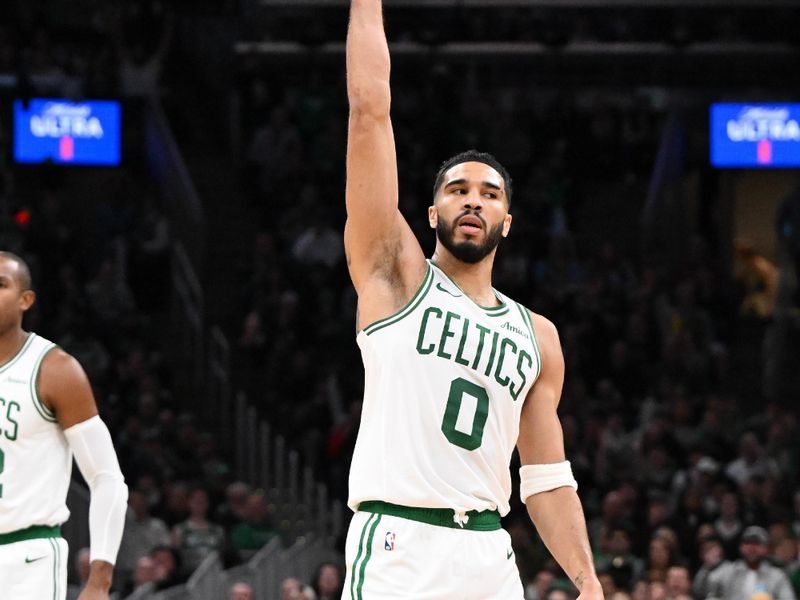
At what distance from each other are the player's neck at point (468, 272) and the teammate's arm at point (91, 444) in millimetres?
2125

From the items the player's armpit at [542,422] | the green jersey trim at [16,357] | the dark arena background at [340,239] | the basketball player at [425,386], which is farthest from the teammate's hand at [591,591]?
the dark arena background at [340,239]

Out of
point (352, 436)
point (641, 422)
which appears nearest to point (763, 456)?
point (641, 422)

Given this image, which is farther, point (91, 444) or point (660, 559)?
point (660, 559)

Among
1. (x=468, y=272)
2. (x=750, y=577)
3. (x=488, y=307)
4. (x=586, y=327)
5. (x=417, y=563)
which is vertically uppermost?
(x=586, y=327)

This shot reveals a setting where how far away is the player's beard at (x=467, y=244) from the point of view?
600 centimetres

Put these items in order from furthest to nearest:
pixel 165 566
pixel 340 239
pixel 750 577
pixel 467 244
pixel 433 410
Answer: pixel 340 239 < pixel 750 577 < pixel 165 566 < pixel 467 244 < pixel 433 410

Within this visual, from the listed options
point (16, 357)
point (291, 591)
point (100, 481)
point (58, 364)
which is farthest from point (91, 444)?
point (291, 591)

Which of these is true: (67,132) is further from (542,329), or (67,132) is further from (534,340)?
(534,340)

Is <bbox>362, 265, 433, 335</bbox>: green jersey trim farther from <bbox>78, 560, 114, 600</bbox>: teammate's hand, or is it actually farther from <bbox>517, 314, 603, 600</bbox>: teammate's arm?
<bbox>78, 560, 114, 600</bbox>: teammate's hand

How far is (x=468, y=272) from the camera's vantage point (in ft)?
20.3


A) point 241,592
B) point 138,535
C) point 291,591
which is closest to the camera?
point 241,592

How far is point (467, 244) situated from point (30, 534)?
2.67 m

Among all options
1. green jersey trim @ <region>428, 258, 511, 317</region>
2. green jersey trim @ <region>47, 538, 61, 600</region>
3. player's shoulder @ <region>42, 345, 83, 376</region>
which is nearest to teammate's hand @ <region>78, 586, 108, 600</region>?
green jersey trim @ <region>47, 538, 61, 600</region>

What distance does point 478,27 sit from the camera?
73.9ft
